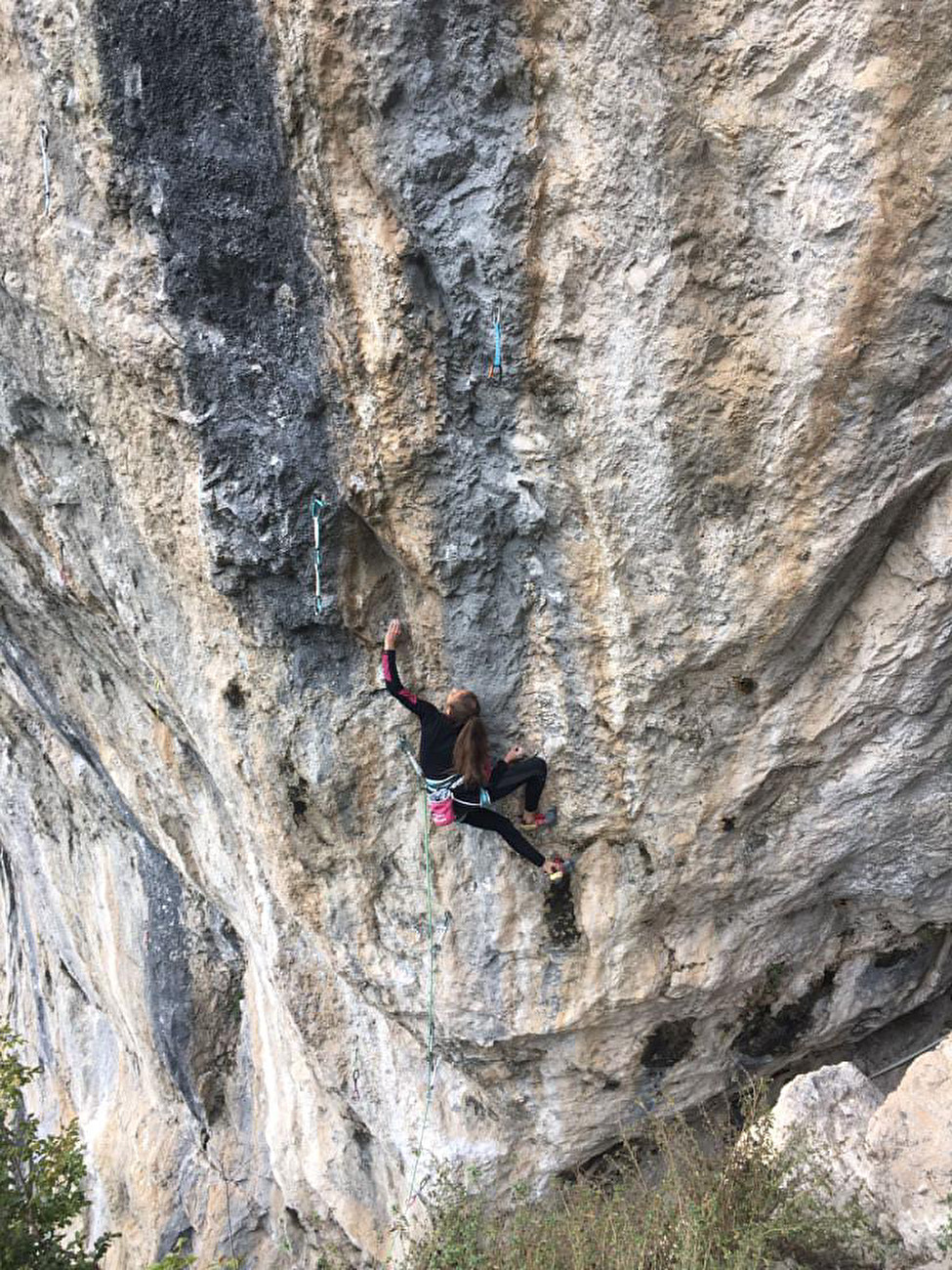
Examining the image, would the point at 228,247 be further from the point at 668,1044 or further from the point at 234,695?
the point at 668,1044

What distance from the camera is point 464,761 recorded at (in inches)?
194

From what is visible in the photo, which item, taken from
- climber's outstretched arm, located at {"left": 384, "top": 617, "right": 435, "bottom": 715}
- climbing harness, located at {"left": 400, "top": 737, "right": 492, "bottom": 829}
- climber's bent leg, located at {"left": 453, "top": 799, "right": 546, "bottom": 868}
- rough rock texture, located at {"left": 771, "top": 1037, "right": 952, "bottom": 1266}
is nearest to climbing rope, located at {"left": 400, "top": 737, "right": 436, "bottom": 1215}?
climbing harness, located at {"left": 400, "top": 737, "right": 492, "bottom": 829}

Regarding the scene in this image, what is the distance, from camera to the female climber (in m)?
4.97

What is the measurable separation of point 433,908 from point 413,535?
2.51 meters

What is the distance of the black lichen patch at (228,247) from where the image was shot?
3.96 meters

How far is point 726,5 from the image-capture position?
3.48 meters

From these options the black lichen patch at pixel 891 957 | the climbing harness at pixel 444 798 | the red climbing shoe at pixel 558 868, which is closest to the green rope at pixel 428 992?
the climbing harness at pixel 444 798

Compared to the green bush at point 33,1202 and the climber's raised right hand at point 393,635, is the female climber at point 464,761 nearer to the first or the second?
the climber's raised right hand at point 393,635

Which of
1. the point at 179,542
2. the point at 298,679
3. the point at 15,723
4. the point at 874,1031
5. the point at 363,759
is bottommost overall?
the point at 874,1031

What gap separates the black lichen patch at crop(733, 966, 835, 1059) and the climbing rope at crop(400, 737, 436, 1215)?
215 centimetres

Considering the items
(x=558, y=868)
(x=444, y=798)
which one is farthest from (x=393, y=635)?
(x=558, y=868)

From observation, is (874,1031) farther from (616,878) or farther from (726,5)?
(726,5)

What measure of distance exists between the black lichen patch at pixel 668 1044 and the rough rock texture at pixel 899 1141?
784 mm

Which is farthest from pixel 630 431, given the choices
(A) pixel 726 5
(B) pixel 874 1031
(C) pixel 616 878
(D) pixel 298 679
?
(B) pixel 874 1031
